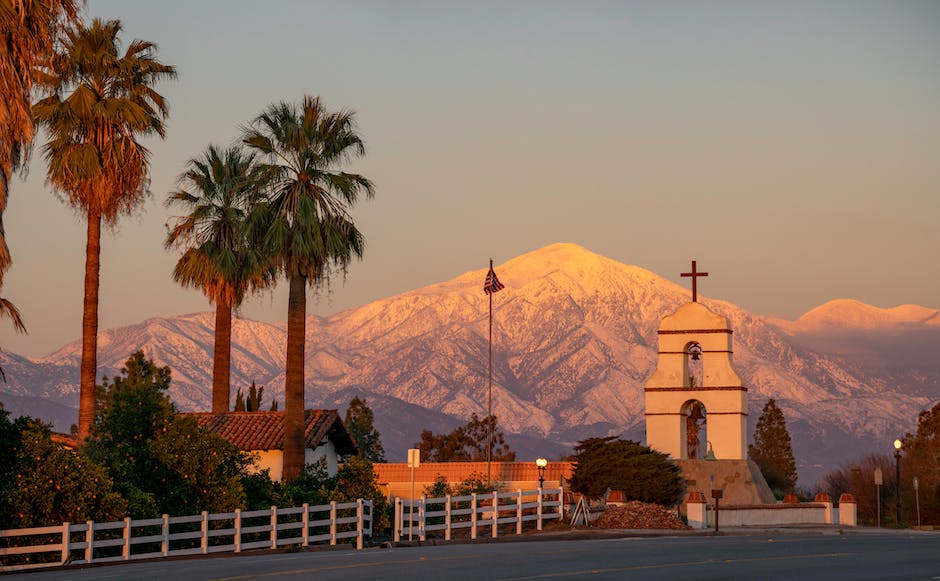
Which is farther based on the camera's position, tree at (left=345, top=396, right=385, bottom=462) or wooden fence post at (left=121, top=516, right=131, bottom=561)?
tree at (left=345, top=396, right=385, bottom=462)

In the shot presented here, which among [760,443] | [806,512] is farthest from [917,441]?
[806,512]

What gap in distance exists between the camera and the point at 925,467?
99250mm

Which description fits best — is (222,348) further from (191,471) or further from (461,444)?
(461,444)

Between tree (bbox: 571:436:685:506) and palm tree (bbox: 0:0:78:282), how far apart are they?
3320 cm

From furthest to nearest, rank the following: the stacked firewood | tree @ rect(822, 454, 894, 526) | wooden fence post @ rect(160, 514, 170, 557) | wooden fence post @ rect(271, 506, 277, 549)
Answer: tree @ rect(822, 454, 894, 526) < the stacked firewood < wooden fence post @ rect(271, 506, 277, 549) < wooden fence post @ rect(160, 514, 170, 557)

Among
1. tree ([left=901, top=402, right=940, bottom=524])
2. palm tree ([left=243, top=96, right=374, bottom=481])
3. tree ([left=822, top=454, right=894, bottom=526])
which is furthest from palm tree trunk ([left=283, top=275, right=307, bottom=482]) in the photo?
tree ([left=901, top=402, right=940, bottom=524])

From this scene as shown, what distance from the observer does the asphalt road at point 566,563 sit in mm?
28594

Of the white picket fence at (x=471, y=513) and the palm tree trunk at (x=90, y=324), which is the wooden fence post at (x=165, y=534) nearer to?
the white picket fence at (x=471, y=513)

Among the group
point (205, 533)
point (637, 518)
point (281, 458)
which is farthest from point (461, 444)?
point (205, 533)

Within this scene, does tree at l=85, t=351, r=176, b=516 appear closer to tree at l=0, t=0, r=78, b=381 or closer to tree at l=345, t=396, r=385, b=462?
tree at l=0, t=0, r=78, b=381

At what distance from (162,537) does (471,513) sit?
13689 millimetres

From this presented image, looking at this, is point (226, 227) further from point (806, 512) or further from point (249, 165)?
point (806, 512)

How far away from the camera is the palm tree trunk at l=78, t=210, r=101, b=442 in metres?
49.8

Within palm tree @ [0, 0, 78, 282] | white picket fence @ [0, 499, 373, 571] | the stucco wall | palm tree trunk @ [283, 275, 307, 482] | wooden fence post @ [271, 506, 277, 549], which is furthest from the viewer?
the stucco wall
